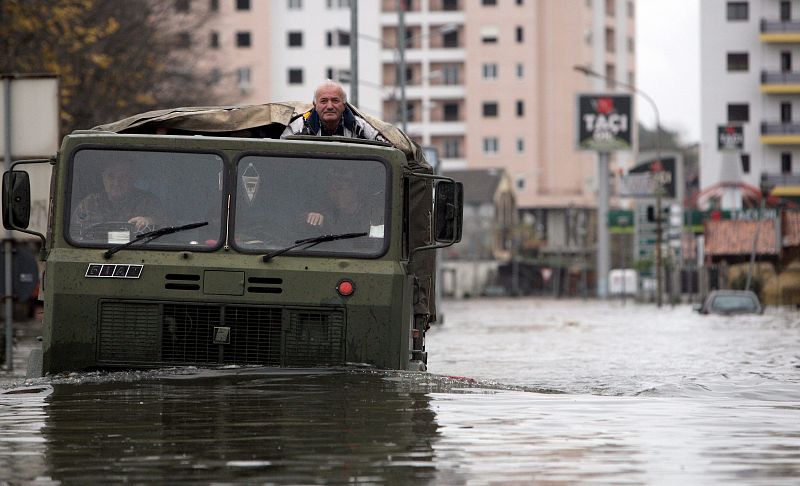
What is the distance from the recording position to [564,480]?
6895mm

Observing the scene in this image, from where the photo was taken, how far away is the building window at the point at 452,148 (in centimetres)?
12294

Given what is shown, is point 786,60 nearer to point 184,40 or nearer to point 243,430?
point 184,40

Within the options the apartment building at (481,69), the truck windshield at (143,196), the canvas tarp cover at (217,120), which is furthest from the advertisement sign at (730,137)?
the truck windshield at (143,196)

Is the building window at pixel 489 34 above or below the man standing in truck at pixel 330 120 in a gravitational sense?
above

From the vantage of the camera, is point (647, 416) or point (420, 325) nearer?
point (647, 416)

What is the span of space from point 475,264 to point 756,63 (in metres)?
23.5

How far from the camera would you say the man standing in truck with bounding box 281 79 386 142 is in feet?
38.9

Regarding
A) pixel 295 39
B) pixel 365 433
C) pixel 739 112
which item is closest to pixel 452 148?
pixel 295 39

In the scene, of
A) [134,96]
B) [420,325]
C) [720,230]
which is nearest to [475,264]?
[720,230]

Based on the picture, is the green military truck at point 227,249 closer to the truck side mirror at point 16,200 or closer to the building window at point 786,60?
the truck side mirror at point 16,200

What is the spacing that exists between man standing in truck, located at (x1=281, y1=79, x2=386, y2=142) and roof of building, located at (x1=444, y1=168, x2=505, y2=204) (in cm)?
10129

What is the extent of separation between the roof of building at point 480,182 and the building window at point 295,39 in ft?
45.4

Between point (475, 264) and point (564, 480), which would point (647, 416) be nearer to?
point (564, 480)

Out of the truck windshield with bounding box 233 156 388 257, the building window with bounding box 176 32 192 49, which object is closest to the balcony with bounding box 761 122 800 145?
the building window with bounding box 176 32 192 49
